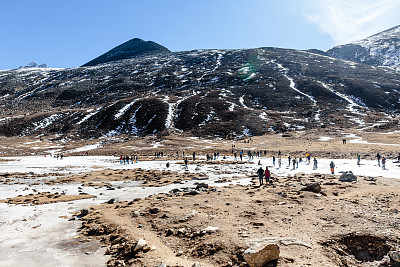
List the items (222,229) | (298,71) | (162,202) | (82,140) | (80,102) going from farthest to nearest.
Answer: (298,71) → (80,102) → (82,140) → (162,202) → (222,229)

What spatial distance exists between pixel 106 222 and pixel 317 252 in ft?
29.3

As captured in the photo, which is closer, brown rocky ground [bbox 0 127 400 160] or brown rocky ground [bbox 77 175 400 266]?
brown rocky ground [bbox 77 175 400 266]

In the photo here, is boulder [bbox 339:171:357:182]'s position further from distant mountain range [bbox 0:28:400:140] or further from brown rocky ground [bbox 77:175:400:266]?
distant mountain range [bbox 0:28:400:140]

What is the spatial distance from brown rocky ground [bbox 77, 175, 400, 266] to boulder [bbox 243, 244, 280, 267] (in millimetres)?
247

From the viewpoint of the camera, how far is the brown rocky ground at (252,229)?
7332mm

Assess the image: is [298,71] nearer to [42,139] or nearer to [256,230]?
[42,139]

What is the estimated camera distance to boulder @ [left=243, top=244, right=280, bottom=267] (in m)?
6.57

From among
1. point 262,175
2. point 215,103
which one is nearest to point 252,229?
point 262,175

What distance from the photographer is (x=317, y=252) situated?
7.29 meters

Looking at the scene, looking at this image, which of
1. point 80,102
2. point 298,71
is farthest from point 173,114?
point 298,71

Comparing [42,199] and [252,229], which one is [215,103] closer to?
[42,199]

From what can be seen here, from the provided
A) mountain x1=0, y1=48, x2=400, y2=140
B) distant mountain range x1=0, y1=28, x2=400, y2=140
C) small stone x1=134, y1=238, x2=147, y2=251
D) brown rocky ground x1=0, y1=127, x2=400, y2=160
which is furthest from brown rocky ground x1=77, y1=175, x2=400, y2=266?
distant mountain range x1=0, y1=28, x2=400, y2=140

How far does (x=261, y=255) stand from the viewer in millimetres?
6648

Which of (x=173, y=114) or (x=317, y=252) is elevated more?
(x=173, y=114)
